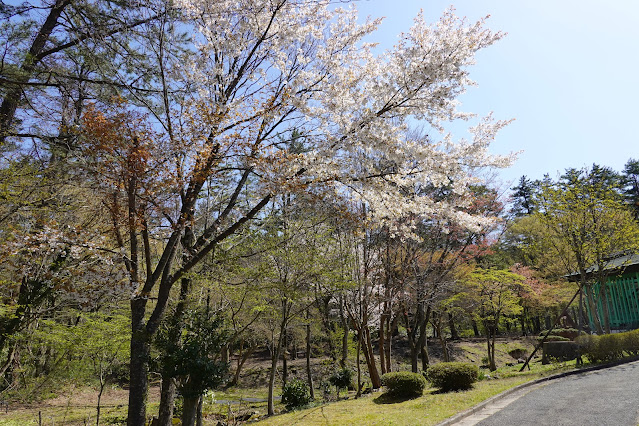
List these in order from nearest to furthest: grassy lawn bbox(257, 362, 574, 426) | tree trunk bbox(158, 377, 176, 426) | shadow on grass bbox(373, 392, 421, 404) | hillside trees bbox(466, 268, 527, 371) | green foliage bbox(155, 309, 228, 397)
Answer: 1. green foliage bbox(155, 309, 228, 397)
2. tree trunk bbox(158, 377, 176, 426)
3. grassy lawn bbox(257, 362, 574, 426)
4. shadow on grass bbox(373, 392, 421, 404)
5. hillside trees bbox(466, 268, 527, 371)

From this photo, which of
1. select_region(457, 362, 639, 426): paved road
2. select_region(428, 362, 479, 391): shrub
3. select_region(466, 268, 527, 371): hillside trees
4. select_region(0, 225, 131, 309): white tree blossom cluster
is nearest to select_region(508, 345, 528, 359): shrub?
select_region(466, 268, 527, 371): hillside trees

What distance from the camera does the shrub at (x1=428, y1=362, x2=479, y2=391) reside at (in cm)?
1057

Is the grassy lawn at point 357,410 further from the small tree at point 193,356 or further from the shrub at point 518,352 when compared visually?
the shrub at point 518,352

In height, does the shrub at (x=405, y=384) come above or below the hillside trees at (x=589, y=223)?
below

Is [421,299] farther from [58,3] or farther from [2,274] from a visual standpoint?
[58,3]

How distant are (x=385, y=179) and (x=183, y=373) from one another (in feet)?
14.4

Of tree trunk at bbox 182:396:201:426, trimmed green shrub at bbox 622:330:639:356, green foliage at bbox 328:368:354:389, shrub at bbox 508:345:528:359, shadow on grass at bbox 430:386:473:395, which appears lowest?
shrub at bbox 508:345:528:359

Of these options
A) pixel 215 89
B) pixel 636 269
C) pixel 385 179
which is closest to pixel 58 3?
pixel 215 89

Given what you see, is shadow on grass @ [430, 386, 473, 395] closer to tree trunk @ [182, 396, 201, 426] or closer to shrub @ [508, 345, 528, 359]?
tree trunk @ [182, 396, 201, 426]

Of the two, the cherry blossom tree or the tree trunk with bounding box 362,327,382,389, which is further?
the tree trunk with bounding box 362,327,382,389

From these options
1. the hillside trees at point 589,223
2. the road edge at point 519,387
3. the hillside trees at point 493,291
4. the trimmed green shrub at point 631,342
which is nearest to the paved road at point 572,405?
the road edge at point 519,387

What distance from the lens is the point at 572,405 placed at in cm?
712

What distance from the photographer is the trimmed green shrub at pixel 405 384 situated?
405 inches

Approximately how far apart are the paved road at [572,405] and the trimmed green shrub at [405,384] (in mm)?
2359
